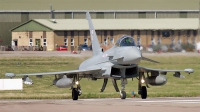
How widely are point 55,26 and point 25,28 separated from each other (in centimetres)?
542

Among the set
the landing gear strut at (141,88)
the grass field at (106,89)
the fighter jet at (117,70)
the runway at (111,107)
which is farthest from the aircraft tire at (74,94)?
the runway at (111,107)

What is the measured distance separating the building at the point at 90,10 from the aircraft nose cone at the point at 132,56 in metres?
73.9

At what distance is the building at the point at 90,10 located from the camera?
4050 inches

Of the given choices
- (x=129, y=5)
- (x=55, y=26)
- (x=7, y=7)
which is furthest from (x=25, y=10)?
(x=129, y=5)

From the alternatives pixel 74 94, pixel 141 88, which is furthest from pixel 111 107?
pixel 74 94

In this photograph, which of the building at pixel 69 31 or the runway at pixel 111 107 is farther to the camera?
the building at pixel 69 31

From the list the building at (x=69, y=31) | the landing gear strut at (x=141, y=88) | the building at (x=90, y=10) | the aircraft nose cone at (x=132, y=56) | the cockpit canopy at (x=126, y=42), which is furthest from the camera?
the building at (x=90, y=10)

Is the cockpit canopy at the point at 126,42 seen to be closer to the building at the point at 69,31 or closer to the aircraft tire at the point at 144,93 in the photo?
the aircraft tire at the point at 144,93

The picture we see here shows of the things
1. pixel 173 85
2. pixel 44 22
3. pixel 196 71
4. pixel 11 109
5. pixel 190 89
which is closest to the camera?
pixel 11 109

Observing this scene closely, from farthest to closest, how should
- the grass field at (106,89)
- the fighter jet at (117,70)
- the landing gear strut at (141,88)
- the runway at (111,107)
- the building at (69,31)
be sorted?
the building at (69,31) < the grass field at (106,89) < the landing gear strut at (141,88) < the fighter jet at (117,70) < the runway at (111,107)

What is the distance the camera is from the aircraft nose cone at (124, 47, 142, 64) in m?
28.2

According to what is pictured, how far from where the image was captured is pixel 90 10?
352ft

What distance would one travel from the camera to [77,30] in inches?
3716

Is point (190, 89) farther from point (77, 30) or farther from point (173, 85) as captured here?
point (77, 30)
